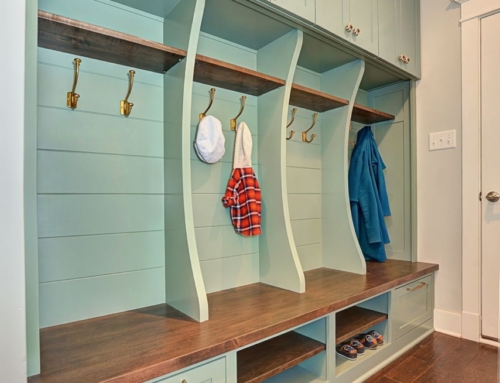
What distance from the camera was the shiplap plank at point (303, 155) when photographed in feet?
6.75

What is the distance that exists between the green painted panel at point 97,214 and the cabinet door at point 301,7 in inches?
40.9

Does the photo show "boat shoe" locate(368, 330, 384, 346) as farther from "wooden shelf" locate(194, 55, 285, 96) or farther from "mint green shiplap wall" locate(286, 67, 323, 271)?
"wooden shelf" locate(194, 55, 285, 96)

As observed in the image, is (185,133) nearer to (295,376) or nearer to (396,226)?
(295,376)

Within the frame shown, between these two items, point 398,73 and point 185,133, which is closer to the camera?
point 185,133

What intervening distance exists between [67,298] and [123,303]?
0.72ft

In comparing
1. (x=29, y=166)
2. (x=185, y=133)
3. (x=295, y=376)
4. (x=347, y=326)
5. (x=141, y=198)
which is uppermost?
(x=185, y=133)

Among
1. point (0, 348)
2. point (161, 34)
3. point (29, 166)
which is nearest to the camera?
point (0, 348)

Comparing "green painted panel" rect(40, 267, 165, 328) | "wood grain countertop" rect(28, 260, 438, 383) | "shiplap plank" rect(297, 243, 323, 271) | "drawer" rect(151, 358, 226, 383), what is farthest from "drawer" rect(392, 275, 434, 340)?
"green painted panel" rect(40, 267, 165, 328)

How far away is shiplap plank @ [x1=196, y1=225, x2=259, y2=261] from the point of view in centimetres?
162

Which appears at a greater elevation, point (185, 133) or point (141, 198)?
point (185, 133)

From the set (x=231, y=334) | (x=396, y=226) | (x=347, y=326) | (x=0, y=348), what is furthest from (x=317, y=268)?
(x=0, y=348)

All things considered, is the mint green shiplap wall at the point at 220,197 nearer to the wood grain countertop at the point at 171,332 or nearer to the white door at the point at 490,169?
the wood grain countertop at the point at 171,332

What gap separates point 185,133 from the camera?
1.29 metres

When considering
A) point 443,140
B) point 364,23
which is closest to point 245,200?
point 364,23
